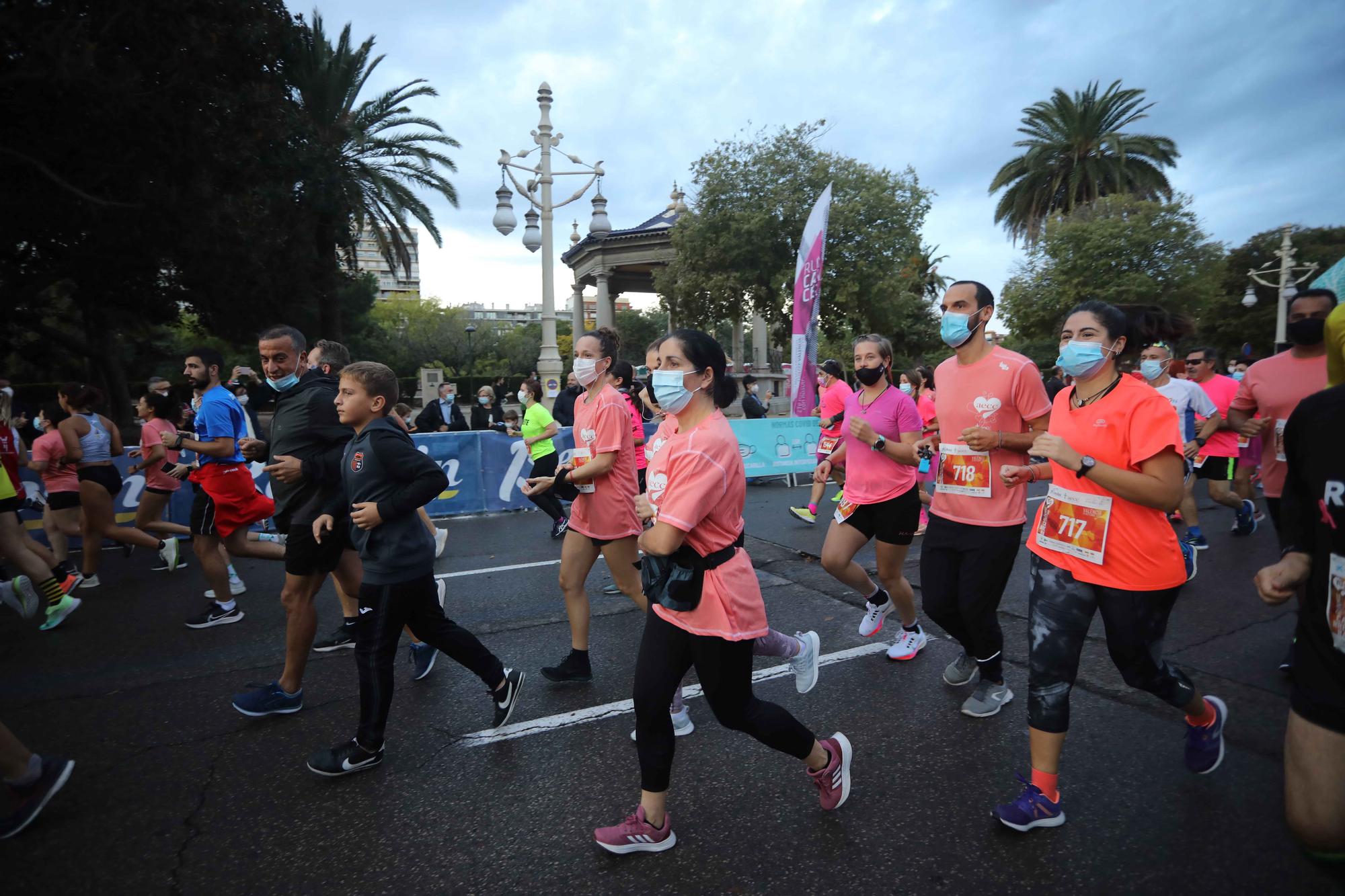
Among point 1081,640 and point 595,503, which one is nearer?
point 1081,640

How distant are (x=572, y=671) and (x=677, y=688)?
1754mm

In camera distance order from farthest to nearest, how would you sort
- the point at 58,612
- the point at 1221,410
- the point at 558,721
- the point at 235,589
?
1. the point at 1221,410
2. the point at 235,589
3. the point at 58,612
4. the point at 558,721

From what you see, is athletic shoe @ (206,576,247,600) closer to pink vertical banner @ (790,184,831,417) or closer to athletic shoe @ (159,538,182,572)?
athletic shoe @ (159,538,182,572)

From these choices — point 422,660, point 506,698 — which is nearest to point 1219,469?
point 506,698

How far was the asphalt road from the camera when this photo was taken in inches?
102

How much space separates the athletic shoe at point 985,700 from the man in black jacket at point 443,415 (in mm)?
11227

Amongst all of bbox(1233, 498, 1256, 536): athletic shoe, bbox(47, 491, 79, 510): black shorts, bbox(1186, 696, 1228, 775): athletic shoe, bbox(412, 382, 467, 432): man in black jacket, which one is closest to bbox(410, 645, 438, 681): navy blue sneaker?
bbox(1186, 696, 1228, 775): athletic shoe

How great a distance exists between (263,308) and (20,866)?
18903mm

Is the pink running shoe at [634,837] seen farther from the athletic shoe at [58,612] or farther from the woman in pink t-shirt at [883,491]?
the athletic shoe at [58,612]

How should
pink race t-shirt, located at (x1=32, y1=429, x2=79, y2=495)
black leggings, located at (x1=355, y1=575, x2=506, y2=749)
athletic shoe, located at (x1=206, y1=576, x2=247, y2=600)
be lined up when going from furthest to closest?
pink race t-shirt, located at (x1=32, y1=429, x2=79, y2=495) < athletic shoe, located at (x1=206, y1=576, x2=247, y2=600) < black leggings, located at (x1=355, y1=575, x2=506, y2=749)

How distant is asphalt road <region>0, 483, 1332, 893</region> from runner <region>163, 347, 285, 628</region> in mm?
588

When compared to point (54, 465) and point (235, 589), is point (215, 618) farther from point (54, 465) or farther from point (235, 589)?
point (54, 465)

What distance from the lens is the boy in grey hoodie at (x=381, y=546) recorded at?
10.5 ft

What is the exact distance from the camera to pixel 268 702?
3805 mm
